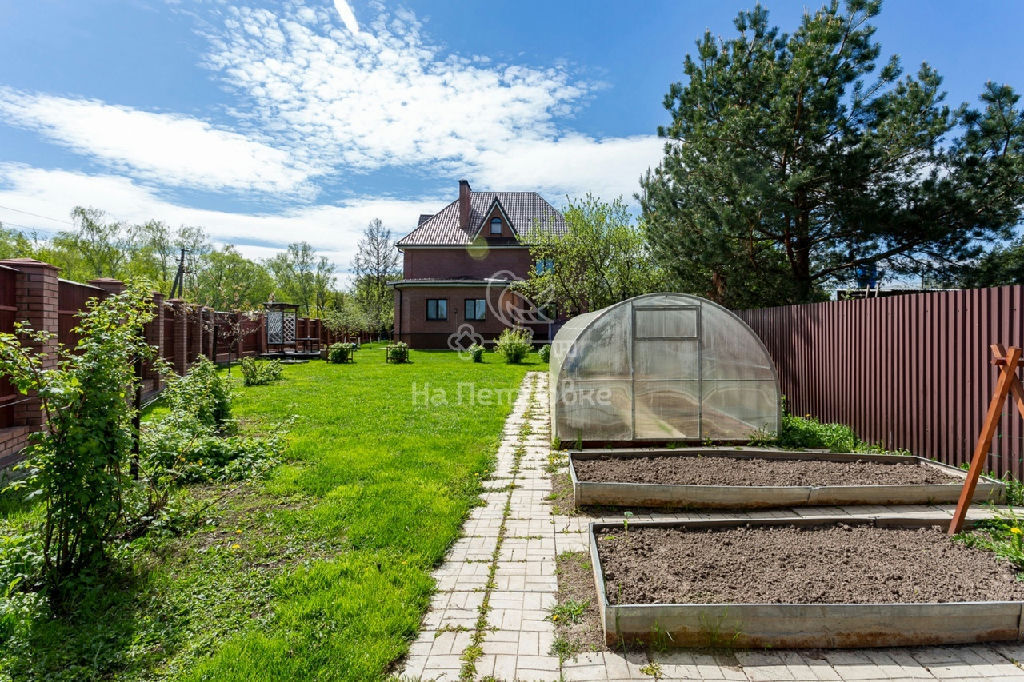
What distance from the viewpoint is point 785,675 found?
283cm

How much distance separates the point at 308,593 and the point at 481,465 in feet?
11.9

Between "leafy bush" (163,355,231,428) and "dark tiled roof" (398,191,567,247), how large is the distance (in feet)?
86.5

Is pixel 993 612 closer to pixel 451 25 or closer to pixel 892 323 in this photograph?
pixel 892 323

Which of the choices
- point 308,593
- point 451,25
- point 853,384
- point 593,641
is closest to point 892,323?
point 853,384

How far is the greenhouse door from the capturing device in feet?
25.8

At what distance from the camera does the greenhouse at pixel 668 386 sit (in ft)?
25.7

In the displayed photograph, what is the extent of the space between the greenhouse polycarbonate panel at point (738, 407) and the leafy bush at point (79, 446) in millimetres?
6968

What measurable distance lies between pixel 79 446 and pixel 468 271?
103ft

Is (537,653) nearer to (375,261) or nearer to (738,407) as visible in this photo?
(738,407)

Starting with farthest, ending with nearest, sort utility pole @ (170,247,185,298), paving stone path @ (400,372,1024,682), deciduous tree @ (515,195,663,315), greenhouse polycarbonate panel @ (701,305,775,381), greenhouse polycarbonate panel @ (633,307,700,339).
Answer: utility pole @ (170,247,185,298) < deciduous tree @ (515,195,663,315) < greenhouse polycarbonate panel @ (633,307,700,339) < greenhouse polycarbonate panel @ (701,305,775,381) < paving stone path @ (400,372,1024,682)

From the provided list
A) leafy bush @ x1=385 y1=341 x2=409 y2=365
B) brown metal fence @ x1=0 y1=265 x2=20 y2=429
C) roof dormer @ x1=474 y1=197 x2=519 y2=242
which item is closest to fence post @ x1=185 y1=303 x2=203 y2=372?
leafy bush @ x1=385 y1=341 x2=409 y2=365

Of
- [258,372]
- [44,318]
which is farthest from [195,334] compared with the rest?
[44,318]

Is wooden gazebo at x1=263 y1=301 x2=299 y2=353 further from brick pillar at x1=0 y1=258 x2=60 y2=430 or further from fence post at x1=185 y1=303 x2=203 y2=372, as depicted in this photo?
brick pillar at x1=0 y1=258 x2=60 y2=430

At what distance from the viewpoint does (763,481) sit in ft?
18.8
